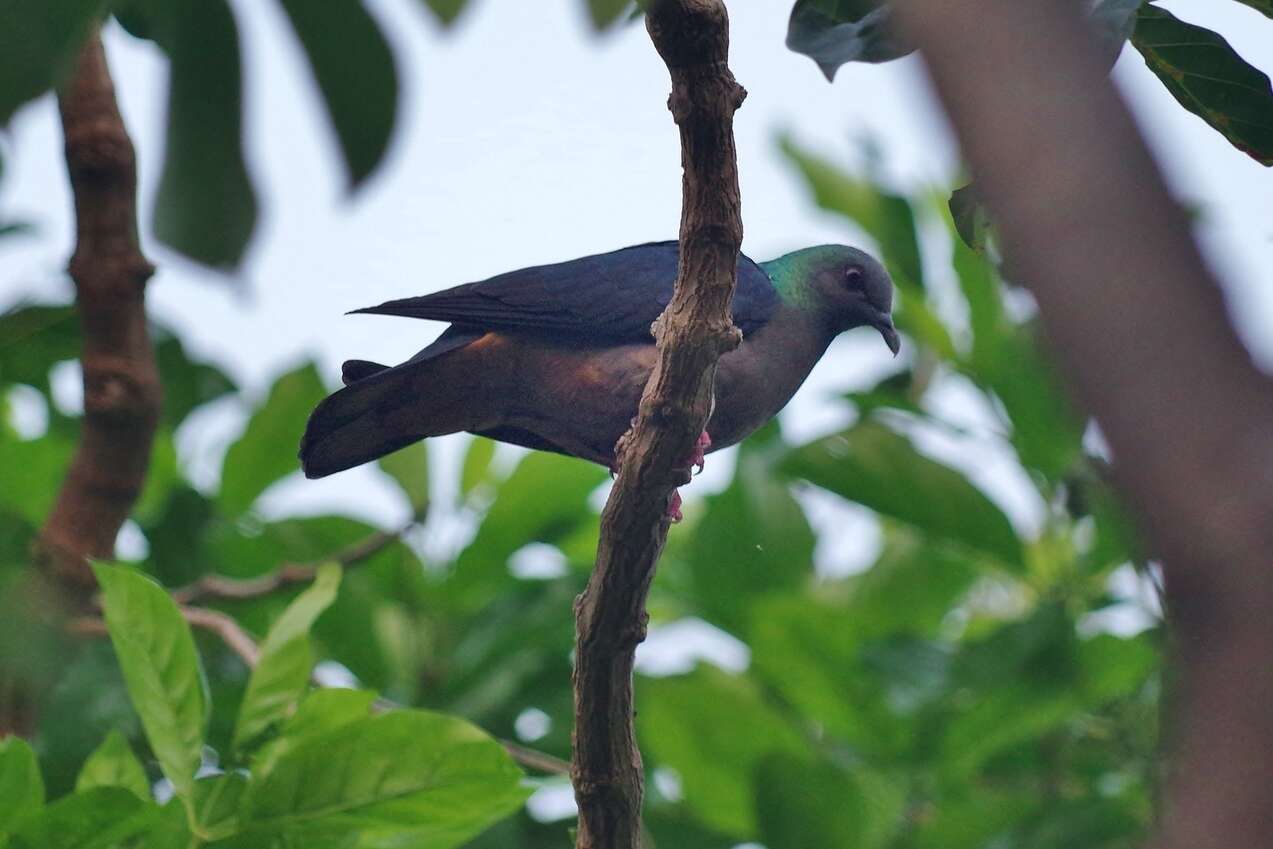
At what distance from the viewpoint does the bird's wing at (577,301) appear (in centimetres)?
367

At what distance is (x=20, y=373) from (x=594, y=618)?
3.01 meters

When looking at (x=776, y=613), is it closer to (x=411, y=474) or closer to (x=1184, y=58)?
(x=411, y=474)

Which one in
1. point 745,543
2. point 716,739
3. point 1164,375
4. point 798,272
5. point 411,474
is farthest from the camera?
point 411,474

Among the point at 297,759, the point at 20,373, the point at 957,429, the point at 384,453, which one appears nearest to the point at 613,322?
the point at 384,453

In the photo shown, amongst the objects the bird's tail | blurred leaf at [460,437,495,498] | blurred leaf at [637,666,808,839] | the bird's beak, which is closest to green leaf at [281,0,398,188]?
the bird's tail

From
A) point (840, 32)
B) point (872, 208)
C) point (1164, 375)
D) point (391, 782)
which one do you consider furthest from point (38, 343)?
point (1164, 375)

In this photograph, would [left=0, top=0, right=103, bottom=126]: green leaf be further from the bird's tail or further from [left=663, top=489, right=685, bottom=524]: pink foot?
the bird's tail

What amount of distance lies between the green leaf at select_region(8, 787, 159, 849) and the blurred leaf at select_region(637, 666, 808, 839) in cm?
231

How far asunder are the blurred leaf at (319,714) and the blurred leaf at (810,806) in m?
1.64

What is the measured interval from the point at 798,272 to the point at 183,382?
7.24ft

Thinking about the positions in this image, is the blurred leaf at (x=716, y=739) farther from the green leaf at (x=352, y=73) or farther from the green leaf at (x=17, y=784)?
the green leaf at (x=352, y=73)

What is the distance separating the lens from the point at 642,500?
274 centimetres

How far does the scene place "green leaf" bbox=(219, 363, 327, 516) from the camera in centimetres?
513

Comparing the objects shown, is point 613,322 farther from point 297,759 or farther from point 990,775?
point 990,775
